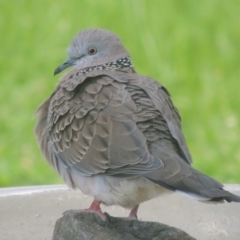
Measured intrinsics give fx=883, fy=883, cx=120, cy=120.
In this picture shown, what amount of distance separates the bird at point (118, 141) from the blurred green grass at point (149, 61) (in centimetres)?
220

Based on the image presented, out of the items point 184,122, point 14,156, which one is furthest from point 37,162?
point 184,122

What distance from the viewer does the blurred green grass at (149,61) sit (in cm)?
731

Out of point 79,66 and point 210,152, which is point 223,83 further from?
point 79,66

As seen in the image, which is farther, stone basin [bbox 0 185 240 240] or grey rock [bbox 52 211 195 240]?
stone basin [bbox 0 185 240 240]

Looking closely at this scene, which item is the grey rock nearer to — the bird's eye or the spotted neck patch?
the spotted neck patch

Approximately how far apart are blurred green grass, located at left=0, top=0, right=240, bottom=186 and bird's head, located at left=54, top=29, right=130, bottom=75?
189 centimetres

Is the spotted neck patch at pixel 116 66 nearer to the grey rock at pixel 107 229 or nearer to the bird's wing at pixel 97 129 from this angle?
the bird's wing at pixel 97 129

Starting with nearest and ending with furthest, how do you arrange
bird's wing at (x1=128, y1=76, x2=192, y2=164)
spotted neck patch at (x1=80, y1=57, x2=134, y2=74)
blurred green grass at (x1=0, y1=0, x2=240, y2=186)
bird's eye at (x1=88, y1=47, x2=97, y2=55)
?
bird's wing at (x1=128, y1=76, x2=192, y2=164) < spotted neck patch at (x1=80, y1=57, x2=134, y2=74) < bird's eye at (x1=88, y1=47, x2=97, y2=55) < blurred green grass at (x1=0, y1=0, x2=240, y2=186)

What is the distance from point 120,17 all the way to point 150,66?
0.81 m

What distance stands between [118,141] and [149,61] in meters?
4.35

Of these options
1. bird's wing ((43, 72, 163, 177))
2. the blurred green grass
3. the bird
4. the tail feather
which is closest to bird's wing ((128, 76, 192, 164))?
the bird

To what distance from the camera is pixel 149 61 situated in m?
8.52

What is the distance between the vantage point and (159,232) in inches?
169

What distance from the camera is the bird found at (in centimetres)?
403
